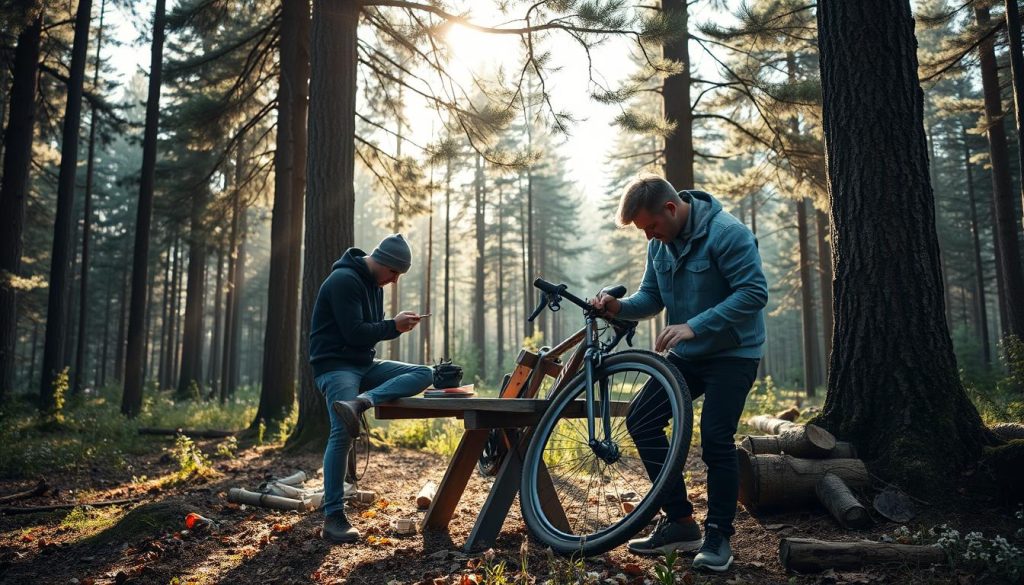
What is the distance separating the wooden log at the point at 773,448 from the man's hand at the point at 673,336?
166 cm

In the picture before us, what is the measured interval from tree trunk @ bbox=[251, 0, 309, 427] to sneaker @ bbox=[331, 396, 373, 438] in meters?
6.88

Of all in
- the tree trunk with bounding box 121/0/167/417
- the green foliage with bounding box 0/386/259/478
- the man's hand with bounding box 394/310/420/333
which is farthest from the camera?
the tree trunk with bounding box 121/0/167/417

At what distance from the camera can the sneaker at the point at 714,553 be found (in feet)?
10.4

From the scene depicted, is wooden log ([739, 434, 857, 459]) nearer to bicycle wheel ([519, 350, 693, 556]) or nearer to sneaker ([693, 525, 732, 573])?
bicycle wheel ([519, 350, 693, 556])

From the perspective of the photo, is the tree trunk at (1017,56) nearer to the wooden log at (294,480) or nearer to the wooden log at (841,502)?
the wooden log at (841,502)

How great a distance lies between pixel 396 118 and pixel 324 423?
601 cm

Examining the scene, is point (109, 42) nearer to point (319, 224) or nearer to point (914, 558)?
point (319, 224)

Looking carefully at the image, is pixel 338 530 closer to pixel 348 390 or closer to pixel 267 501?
pixel 348 390

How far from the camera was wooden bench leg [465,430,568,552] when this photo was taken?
3.86 m

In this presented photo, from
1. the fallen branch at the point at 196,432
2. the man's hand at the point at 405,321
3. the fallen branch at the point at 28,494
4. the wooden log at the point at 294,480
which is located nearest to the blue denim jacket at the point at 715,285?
the man's hand at the point at 405,321

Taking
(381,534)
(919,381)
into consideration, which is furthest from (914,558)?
(381,534)

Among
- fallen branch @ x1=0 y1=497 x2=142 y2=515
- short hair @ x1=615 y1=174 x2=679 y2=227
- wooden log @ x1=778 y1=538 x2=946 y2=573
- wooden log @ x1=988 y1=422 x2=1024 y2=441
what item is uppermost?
short hair @ x1=615 y1=174 x2=679 y2=227

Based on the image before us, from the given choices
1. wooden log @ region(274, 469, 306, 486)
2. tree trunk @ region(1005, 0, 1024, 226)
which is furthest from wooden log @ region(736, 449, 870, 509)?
tree trunk @ region(1005, 0, 1024, 226)

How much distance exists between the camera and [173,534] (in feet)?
14.5
